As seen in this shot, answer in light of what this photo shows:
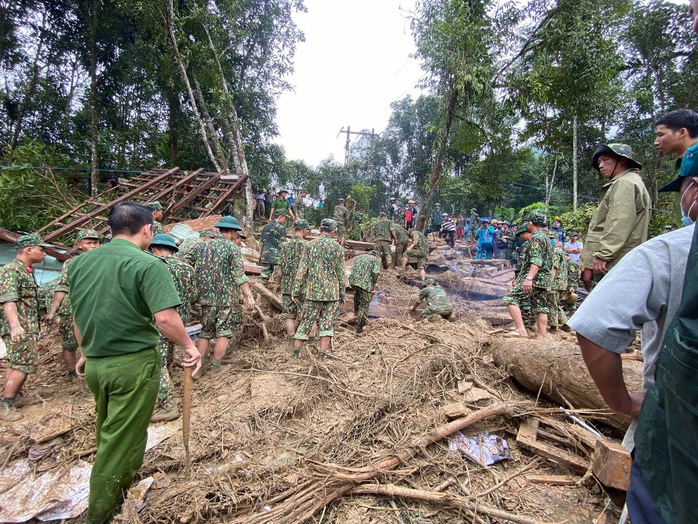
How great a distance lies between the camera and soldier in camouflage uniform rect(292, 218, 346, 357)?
489 cm

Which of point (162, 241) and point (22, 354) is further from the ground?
point (162, 241)

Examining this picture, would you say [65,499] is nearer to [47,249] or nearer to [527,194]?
[47,249]

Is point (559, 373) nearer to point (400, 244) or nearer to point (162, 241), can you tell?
point (162, 241)

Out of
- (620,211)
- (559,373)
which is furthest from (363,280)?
(620,211)

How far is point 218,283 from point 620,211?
14.4 feet

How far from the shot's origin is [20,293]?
12.2ft

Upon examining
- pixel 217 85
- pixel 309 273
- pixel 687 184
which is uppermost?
pixel 217 85

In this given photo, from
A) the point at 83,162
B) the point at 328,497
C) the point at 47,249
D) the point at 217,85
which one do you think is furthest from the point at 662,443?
the point at 83,162

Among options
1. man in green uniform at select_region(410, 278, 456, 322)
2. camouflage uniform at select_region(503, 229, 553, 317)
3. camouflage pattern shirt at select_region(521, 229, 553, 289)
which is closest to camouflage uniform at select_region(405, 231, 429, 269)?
man in green uniform at select_region(410, 278, 456, 322)

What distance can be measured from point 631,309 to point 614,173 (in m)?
2.84

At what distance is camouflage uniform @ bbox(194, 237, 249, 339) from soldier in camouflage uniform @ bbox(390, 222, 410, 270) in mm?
7075

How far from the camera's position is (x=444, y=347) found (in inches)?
156

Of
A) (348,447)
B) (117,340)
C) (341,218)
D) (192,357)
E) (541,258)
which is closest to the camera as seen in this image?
(117,340)

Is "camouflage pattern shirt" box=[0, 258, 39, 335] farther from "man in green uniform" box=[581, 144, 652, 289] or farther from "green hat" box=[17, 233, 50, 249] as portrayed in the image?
"man in green uniform" box=[581, 144, 652, 289]
